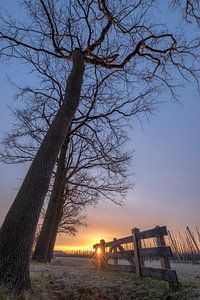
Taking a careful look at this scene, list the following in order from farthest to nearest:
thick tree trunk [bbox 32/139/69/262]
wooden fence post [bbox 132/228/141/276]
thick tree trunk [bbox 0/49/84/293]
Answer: thick tree trunk [bbox 32/139/69/262], wooden fence post [bbox 132/228/141/276], thick tree trunk [bbox 0/49/84/293]

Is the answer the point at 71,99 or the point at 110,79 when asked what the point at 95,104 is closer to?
the point at 110,79

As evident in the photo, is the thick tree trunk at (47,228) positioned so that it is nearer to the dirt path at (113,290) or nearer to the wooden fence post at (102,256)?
the wooden fence post at (102,256)

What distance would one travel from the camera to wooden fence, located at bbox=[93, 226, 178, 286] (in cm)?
481

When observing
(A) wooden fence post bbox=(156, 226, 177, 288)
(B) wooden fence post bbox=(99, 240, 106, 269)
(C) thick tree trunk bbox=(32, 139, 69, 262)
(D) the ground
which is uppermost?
(C) thick tree trunk bbox=(32, 139, 69, 262)

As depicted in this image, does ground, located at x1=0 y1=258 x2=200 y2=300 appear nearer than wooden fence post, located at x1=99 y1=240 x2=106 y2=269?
Yes

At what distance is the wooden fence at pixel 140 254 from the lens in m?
4.81

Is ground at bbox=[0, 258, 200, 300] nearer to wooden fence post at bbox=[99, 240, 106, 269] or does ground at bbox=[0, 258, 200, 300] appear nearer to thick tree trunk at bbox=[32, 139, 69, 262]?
wooden fence post at bbox=[99, 240, 106, 269]

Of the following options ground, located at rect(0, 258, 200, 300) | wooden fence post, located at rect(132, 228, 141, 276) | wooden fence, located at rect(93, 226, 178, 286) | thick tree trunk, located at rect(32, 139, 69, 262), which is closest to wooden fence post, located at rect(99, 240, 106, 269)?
wooden fence, located at rect(93, 226, 178, 286)

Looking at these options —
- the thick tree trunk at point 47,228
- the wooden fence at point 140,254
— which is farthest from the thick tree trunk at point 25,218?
the thick tree trunk at point 47,228

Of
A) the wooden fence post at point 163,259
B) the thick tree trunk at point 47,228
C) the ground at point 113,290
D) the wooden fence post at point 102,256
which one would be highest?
the thick tree trunk at point 47,228

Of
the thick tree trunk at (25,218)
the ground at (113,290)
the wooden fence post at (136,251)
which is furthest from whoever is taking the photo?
the wooden fence post at (136,251)

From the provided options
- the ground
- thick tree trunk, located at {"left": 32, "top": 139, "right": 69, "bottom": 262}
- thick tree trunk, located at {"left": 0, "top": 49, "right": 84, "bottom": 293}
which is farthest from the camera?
thick tree trunk, located at {"left": 32, "top": 139, "right": 69, "bottom": 262}

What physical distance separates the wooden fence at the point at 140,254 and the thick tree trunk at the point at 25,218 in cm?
280

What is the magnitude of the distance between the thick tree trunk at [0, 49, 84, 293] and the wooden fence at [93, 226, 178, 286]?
2798 millimetres
